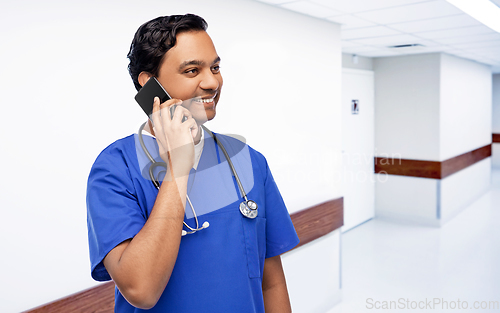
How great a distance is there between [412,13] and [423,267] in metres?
2.84

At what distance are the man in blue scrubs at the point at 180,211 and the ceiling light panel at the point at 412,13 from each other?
2597 mm

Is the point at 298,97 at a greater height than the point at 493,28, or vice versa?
the point at 493,28

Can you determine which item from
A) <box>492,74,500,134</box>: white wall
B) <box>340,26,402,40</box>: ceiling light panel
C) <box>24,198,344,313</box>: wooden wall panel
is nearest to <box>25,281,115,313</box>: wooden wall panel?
<box>24,198,344,313</box>: wooden wall panel

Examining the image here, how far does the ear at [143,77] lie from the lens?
3.80 feet

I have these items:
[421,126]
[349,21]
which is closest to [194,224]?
[349,21]

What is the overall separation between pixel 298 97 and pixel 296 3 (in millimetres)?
741

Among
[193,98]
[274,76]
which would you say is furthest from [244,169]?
[274,76]

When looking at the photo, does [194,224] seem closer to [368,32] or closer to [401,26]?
[401,26]

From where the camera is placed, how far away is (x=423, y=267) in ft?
15.4

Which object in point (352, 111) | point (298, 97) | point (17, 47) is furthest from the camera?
point (352, 111)

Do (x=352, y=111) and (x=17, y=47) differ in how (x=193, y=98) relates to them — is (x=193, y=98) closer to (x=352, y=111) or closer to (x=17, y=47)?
(x=17, y=47)

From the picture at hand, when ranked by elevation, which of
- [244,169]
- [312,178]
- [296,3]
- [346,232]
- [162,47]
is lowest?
[346,232]

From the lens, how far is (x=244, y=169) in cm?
130

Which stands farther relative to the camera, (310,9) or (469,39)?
(469,39)
